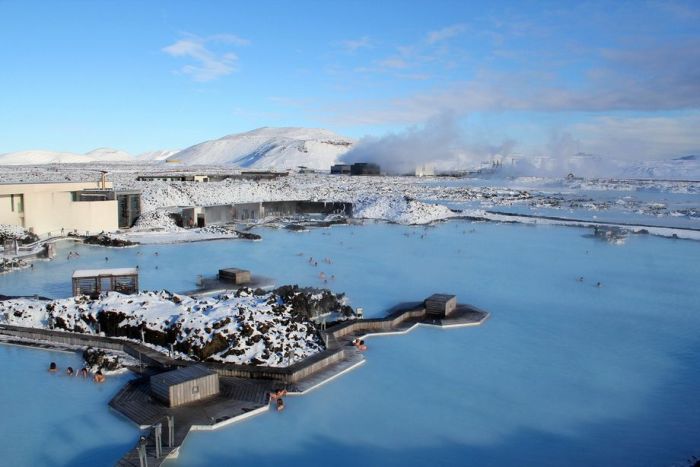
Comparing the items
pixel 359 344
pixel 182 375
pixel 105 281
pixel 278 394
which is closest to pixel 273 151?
pixel 105 281

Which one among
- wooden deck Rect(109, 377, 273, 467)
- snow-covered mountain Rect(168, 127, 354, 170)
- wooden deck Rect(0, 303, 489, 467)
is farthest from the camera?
snow-covered mountain Rect(168, 127, 354, 170)

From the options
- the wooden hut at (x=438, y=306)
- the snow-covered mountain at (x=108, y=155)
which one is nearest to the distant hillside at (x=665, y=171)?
the wooden hut at (x=438, y=306)

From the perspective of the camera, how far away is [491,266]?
1456 centimetres

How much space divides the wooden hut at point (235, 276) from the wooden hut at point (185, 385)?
5152 mm

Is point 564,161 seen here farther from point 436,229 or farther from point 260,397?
point 260,397

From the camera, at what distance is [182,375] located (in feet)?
20.0

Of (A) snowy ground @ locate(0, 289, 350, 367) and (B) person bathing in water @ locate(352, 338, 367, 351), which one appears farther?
(B) person bathing in water @ locate(352, 338, 367, 351)

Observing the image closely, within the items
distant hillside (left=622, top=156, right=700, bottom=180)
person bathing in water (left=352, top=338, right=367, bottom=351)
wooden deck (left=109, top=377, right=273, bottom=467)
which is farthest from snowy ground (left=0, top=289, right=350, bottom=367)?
distant hillside (left=622, top=156, right=700, bottom=180)

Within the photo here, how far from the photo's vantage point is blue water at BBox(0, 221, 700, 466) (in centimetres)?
527

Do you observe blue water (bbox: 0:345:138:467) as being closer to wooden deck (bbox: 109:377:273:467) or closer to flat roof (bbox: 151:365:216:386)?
wooden deck (bbox: 109:377:273:467)

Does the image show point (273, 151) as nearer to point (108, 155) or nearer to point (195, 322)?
point (108, 155)

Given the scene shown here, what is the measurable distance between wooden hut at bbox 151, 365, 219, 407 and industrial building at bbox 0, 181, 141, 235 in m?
13.7

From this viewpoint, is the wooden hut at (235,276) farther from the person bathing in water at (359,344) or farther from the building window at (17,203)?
the building window at (17,203)

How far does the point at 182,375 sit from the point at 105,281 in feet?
15.8
